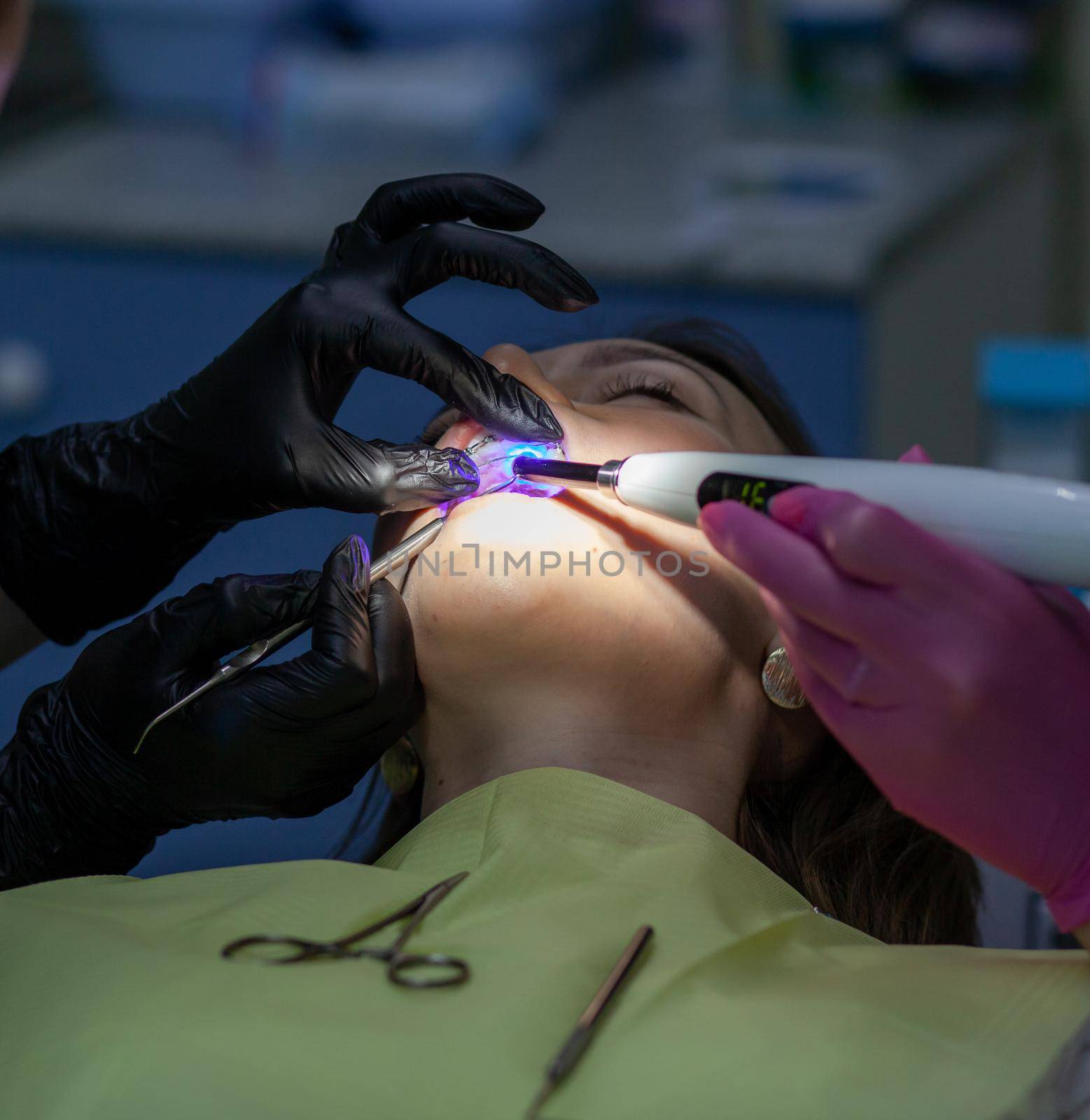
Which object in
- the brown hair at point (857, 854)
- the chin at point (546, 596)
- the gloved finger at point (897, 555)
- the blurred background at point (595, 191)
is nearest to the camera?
the gloved finger at point (897, 555)

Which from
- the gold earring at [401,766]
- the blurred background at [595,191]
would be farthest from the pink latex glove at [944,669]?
the blurred background at [595,191]

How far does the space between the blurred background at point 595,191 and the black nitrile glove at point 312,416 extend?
21 cm

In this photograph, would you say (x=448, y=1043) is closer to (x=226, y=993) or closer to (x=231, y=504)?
(x=226, y=993)

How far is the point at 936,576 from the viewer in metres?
0.68

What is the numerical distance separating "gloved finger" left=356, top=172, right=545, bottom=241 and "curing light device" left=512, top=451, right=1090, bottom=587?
0.73ft

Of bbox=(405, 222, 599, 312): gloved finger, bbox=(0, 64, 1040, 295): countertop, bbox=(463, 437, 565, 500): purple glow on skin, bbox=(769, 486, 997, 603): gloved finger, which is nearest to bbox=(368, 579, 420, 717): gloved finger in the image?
bbox=(463, 437, 565, 500): purple glow on skin

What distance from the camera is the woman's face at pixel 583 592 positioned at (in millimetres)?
903

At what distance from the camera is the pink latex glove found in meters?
0.68

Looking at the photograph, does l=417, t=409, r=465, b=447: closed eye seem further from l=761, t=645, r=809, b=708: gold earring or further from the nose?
l=761, t=645, r=809, b=708: gold earring

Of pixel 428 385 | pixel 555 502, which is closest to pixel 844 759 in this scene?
pixel 555 502

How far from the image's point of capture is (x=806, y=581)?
701mm

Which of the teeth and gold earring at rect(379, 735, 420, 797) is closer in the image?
the teeth

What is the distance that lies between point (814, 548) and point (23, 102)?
2491mm

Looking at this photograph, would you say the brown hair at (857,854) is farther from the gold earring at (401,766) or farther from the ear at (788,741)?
the gold earring at (401,766)
